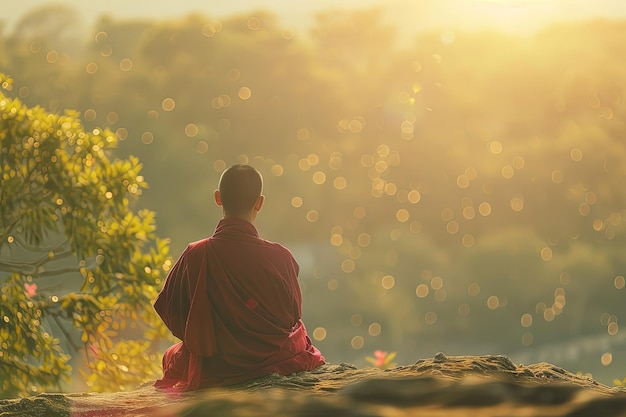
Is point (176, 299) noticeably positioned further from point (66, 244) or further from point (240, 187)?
point (66, 244)

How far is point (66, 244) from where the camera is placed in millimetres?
9469

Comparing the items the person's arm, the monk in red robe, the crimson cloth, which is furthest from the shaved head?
the person's arm

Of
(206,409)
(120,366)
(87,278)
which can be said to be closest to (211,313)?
(206,409)

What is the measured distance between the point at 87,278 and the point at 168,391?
158 inches

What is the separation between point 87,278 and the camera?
358 inches

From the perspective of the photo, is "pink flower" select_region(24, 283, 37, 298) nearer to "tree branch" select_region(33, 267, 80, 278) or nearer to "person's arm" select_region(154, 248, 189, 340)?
"tree branch" select_region(33, 267, 80, 278)

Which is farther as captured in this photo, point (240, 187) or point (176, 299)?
point (176, 299)

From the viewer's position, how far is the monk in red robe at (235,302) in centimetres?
539

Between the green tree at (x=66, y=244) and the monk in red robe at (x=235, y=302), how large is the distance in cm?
374

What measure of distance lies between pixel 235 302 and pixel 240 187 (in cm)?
77

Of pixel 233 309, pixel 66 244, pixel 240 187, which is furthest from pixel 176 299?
pixel 66 244

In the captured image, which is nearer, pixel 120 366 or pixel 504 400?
pixel 504 400

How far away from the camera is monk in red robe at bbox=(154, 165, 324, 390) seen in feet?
17.7

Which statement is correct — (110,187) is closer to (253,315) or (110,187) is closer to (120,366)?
(120,366)
